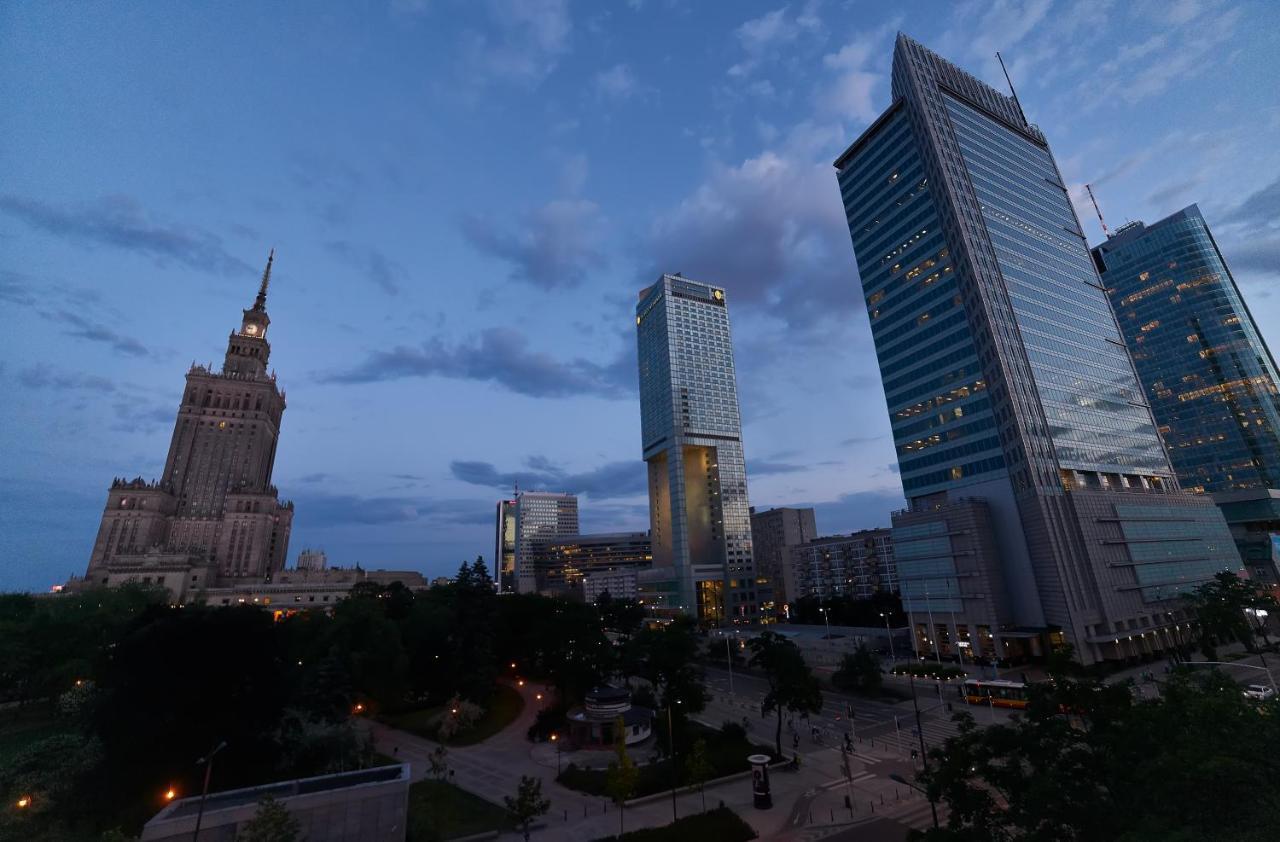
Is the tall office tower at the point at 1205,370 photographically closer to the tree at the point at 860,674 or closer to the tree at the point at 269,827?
the tree at the point at 860,674

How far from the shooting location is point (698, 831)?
32781mm

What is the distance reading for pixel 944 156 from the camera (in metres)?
104

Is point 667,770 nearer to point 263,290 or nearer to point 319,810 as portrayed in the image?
point 319,810

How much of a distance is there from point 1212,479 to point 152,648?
22007cm

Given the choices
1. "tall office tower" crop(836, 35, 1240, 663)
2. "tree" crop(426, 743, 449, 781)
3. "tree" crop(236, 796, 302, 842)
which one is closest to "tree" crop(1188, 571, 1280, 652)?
"tall office tower" crop(836, 35, 1240, 663)

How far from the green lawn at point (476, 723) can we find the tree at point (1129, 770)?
47986mm

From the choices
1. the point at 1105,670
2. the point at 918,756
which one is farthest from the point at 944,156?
the point at 918,756

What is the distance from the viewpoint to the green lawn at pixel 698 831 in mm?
32031

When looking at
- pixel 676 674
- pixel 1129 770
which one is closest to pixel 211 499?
pixel 676 674

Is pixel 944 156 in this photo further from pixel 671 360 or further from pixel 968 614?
pixel 671 360

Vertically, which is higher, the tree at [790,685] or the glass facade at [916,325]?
the glass facade at [916,325]

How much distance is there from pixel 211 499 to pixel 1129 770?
19425 cm

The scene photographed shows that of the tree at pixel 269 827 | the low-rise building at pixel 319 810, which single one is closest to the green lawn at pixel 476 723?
the low-rise building at pixel 319 810

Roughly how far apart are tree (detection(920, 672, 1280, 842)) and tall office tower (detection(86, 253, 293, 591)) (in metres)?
173
